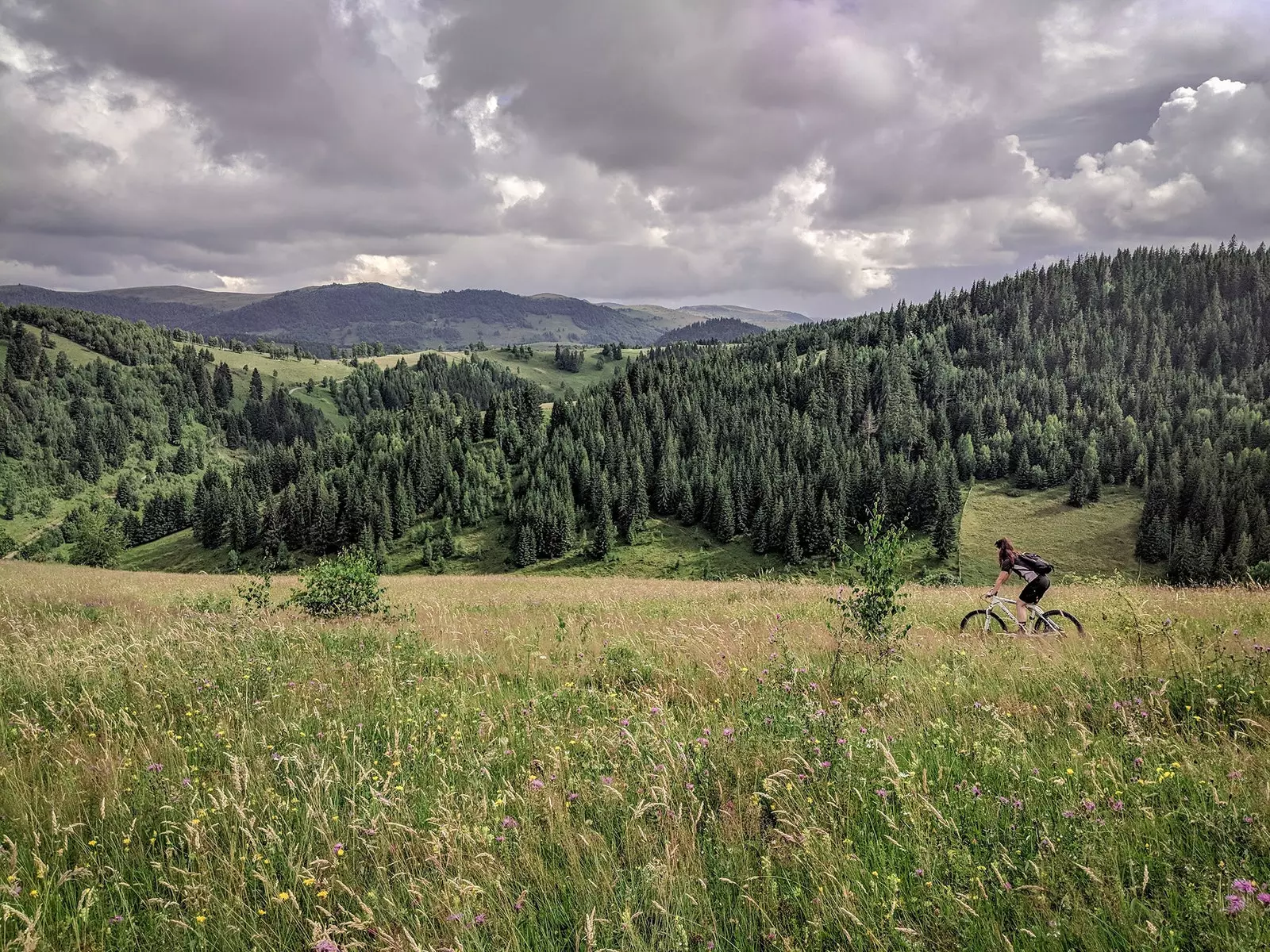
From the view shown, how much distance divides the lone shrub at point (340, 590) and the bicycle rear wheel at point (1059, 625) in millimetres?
12775

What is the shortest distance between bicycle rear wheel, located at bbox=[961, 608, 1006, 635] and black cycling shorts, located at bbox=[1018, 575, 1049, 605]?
0.55 m

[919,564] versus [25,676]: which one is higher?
[25,676]

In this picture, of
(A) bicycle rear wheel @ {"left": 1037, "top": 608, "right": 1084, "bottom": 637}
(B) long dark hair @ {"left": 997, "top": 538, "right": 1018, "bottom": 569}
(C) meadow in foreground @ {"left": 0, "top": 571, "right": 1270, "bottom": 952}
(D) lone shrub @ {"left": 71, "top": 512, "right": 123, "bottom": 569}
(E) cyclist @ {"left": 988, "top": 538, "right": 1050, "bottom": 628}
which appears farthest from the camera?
(D) lone shrub @ {"left": 71, "top": 512, "right": 123, "bottom": 569}

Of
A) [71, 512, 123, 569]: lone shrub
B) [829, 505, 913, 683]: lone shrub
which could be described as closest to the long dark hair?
[829, 505, 913, 683]: lone shrub

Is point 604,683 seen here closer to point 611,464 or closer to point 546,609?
point 546,609

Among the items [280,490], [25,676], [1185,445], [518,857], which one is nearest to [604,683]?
[518,857]

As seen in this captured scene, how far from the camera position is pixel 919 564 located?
11619 centimetres

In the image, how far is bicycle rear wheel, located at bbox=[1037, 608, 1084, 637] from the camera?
370 inches

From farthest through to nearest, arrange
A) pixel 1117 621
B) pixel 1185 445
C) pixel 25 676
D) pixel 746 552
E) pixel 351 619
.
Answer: pixel 1185 445
pixel 746 552
pixel 351 619
pixel 1117 621
pixel 25 676

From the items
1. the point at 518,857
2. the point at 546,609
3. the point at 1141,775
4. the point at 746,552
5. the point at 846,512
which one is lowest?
the point at 746,552

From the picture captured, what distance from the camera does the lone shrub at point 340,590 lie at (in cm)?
1349

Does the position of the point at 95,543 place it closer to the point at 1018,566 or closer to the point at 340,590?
the point at 340,590

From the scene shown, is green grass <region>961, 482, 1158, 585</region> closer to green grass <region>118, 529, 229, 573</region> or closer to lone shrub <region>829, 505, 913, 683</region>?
lone shrub <region>829, 505, 913, 683</region>

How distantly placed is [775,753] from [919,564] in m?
125
